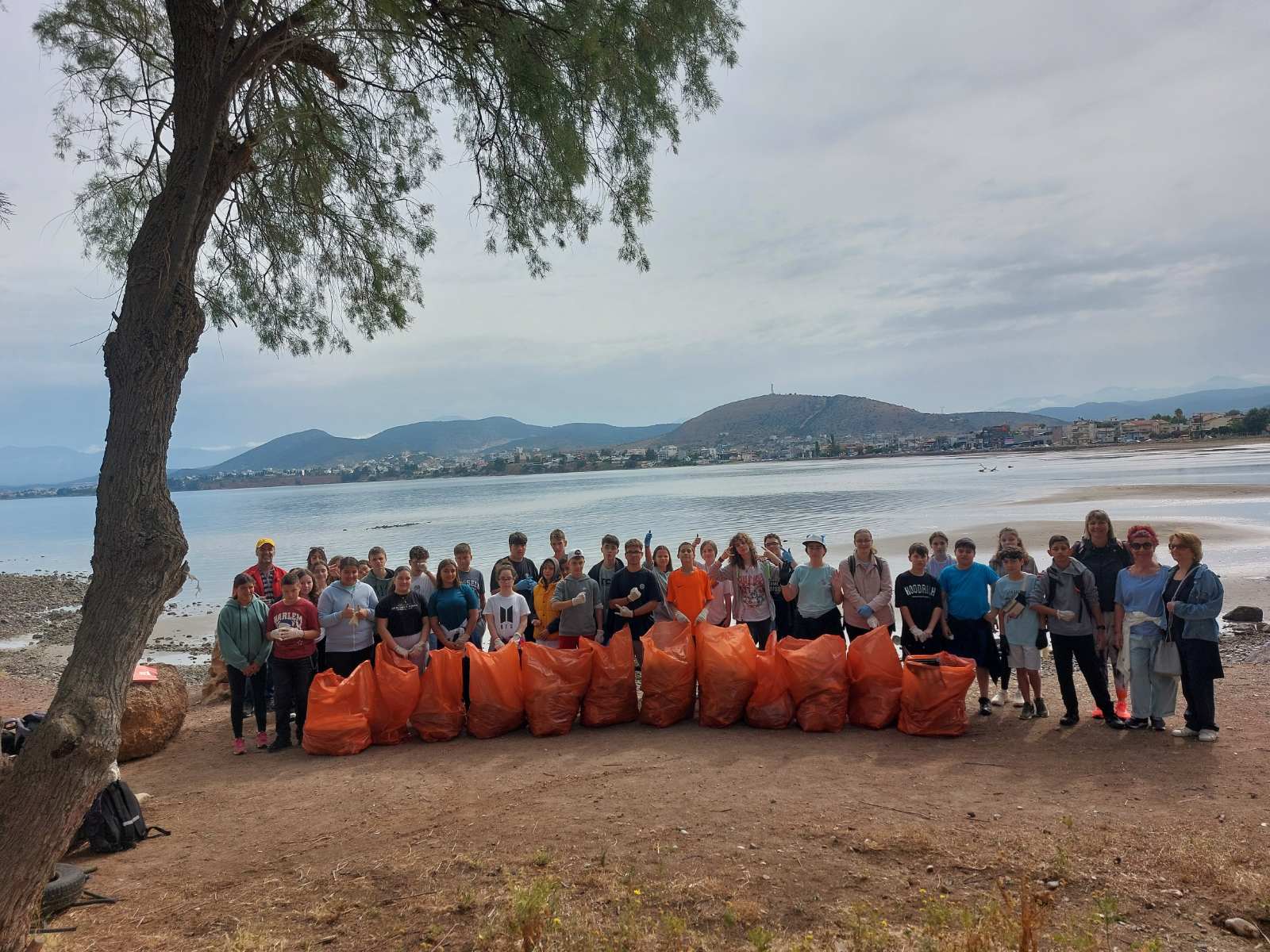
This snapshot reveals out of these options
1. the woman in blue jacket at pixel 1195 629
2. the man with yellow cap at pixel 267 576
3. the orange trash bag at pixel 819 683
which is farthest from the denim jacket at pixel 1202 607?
the man with yellow cap at pixel 267 576

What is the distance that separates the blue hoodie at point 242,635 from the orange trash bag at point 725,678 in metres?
3.53

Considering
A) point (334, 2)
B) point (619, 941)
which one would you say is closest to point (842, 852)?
point (619, 941)

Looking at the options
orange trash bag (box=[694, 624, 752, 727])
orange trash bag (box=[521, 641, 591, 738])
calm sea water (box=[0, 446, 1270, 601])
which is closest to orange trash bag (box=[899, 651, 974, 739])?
orange trash bag (box=[694, 624, 752, 727])

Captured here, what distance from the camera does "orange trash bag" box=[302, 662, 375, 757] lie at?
231 inches

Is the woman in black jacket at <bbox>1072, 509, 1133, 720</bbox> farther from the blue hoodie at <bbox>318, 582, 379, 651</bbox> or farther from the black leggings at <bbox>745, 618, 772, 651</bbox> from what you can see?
the blue hoodie at <bbox>318, 582, 379, 651</bbox>

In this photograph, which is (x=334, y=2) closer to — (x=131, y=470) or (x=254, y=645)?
(x=131, y=470)

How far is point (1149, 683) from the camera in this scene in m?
5.50

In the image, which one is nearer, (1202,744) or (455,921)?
(455,921)

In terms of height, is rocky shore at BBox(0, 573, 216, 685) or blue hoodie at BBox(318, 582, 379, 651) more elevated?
blue hoodie at BBox(318, 582, 379, 651)

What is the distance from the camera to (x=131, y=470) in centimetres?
345

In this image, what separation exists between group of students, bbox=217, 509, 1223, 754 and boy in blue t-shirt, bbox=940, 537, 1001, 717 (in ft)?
0.04

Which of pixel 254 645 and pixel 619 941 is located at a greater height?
pixel 254 645

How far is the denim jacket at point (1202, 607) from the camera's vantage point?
5.20 m

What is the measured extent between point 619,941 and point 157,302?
11.3 feet
